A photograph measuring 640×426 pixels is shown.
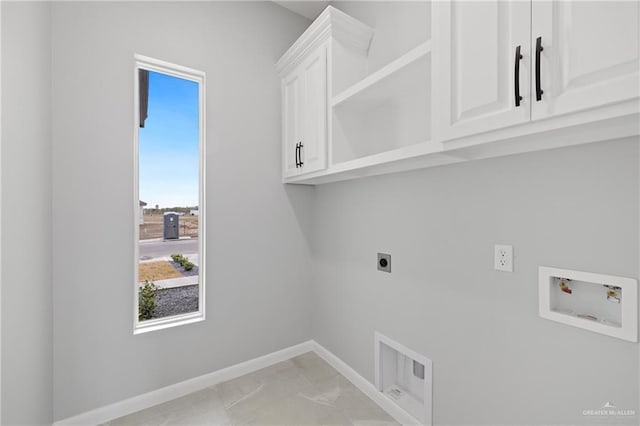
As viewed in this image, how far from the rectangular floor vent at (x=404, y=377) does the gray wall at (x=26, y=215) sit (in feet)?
5.78

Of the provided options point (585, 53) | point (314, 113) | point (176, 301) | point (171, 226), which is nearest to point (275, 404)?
point (176, 301)

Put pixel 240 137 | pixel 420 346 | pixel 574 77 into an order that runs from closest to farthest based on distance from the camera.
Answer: pixel 574 77
pixel 420 346
pixel 240 137

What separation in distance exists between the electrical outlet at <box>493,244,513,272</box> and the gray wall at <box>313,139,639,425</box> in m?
0.02

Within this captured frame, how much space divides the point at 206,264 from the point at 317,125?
49.3 inches

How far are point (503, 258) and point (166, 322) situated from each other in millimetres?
2066

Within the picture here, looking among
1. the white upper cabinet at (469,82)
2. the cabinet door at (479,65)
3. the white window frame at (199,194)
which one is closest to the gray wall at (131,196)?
the white window frame at (199,194)

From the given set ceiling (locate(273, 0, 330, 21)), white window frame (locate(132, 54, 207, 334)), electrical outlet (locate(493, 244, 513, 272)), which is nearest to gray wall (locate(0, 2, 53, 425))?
white window frame (locate(132, 54, 207, 334))

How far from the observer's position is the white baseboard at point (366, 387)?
167cm

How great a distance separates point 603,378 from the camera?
0.98m

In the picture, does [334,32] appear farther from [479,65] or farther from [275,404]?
[275,404]

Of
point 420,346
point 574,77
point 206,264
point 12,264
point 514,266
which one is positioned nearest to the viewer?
point 574,77

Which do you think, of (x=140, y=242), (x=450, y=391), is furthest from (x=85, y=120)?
(x=450, y=391)

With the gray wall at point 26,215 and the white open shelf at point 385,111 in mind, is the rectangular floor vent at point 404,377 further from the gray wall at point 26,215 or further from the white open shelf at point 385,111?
the gray wall at point 26,215

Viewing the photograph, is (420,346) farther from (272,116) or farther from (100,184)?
(100,184)
